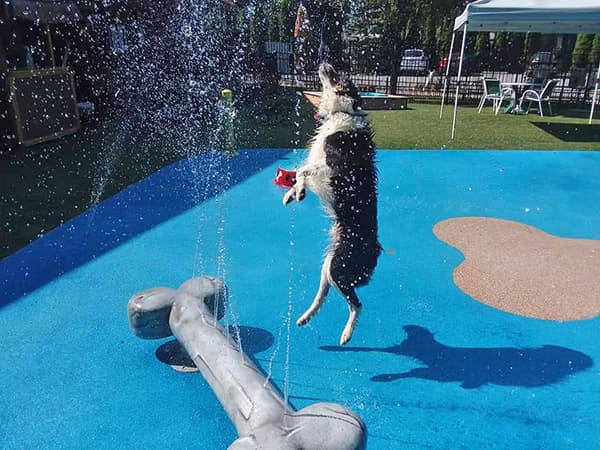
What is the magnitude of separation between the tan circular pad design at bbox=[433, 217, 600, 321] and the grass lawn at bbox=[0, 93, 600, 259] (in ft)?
16.6

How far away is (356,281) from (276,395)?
1.10m

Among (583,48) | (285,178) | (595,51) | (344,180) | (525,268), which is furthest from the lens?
(583,48)

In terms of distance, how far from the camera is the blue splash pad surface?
3.03 m

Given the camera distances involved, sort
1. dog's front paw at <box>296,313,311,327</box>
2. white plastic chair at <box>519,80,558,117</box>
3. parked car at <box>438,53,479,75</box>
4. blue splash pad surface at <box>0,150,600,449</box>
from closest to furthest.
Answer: blue splash pad surface at <box>0,150,600,449</box> < dog's front paw at <box>296,313,311,327</box> < white plastic chair at <box>519,80,558,117</box> < parked car at <box>438,53,479,75</box>

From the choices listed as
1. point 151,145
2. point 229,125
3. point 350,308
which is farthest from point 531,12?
point 350,308

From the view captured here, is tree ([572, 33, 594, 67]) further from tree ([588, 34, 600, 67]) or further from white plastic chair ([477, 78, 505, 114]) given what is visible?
white plastic chair ([477, 78, 505, 114])

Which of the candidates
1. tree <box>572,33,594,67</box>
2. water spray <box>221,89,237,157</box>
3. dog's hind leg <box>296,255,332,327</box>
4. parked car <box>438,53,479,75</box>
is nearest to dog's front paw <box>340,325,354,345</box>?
dog's hind leg <box>296,255,332,327</box>

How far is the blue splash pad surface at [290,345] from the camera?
3.03m

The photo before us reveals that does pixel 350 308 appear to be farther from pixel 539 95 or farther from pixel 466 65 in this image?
pixel 466 65

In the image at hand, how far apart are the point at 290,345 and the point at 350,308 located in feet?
2.05

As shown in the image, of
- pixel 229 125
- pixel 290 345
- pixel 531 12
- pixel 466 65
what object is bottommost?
pixel 290 345

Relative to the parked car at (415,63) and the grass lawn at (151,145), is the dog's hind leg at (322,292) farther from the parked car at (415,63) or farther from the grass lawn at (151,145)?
the parked car at (415,63)

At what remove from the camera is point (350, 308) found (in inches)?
141

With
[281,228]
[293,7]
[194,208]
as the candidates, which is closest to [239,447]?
[281,228]
